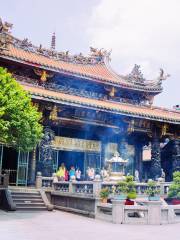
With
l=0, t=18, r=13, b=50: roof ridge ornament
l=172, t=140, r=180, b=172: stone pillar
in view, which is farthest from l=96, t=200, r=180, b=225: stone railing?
l=0, t=18, r=13, b=50: roof ridge ornament

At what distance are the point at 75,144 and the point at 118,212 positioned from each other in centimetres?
747

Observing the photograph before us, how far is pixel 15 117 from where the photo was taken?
10.3 meters

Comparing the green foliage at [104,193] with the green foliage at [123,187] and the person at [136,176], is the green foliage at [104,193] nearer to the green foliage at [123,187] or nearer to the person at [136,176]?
the green foliage at [123,187]

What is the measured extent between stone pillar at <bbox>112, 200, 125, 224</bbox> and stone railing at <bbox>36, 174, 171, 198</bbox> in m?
1.20

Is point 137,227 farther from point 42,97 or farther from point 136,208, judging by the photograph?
point 42,97

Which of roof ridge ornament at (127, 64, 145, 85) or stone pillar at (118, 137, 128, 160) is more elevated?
roof ridge ornament at (127, 64, 145, 85)

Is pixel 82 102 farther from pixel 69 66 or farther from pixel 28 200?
pixel 69 66

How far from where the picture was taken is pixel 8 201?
11773 millimetres

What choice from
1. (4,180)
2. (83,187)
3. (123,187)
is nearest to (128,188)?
(123,187)

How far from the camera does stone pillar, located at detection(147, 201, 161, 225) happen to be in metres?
10.7

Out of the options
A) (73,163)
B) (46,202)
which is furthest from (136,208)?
(73,163)

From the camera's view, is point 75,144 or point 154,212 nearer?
point 154,212

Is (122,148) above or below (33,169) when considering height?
above

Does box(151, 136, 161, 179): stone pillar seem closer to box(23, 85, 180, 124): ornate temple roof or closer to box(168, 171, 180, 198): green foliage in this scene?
box(23, 85, 180, 124): ornate temple roof
